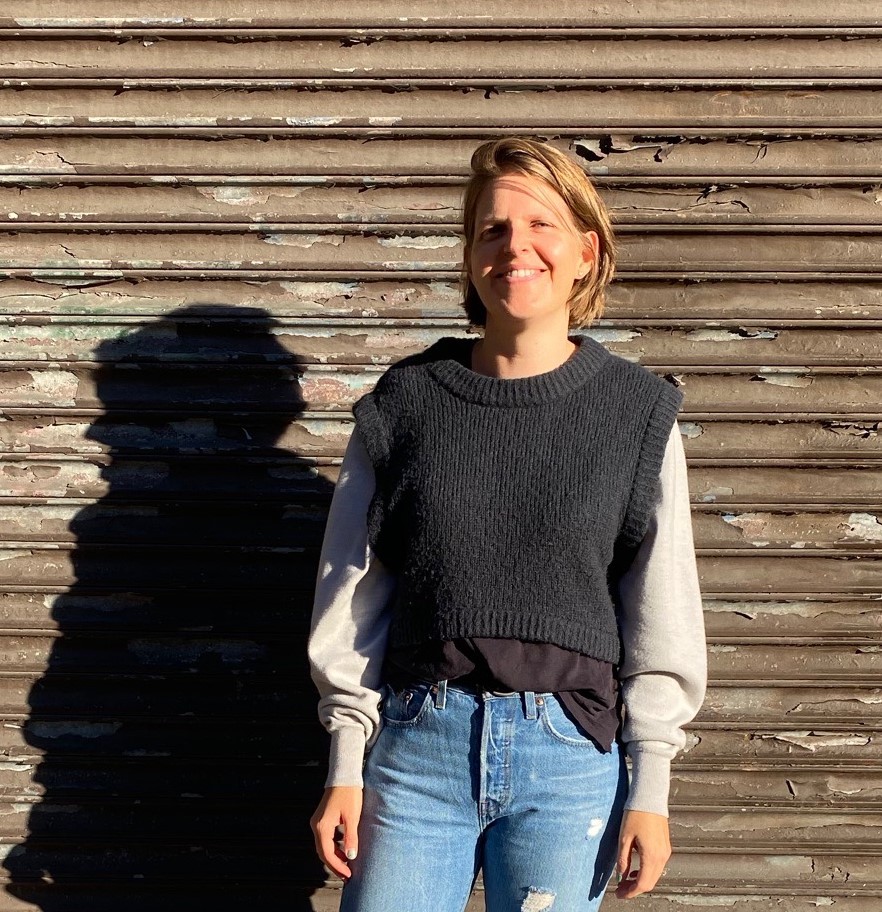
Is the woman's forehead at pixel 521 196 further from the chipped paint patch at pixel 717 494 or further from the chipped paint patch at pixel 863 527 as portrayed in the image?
the chipped paint patch at pixel 863 527

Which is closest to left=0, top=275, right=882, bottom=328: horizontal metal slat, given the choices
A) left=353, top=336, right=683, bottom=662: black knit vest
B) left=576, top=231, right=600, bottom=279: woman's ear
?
left=576, top=231, right=600, bottom=279: woman's ear

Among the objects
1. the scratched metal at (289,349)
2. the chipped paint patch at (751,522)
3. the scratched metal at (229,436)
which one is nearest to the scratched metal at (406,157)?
the scratched metal at (289,349)

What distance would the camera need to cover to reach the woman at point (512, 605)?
1.74 meters

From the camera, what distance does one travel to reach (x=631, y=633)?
6.13 feet

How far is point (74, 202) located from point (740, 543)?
2015 mm

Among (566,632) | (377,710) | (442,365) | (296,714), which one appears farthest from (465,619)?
(296,714)

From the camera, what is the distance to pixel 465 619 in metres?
1.77

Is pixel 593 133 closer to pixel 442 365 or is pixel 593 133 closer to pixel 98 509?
pixel 442 365

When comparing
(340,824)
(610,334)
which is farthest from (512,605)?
(610,334)

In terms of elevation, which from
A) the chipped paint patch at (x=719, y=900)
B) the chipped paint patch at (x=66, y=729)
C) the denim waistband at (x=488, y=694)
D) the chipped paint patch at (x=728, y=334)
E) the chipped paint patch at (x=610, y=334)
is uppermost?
the chipped paint patch at (x=728, y=334)

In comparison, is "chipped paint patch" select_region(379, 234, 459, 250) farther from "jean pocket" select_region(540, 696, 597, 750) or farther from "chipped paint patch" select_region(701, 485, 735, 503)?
"jean pocket" select_region(540, 696, 597, 750)

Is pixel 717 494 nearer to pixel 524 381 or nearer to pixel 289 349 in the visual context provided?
pixel 524 381

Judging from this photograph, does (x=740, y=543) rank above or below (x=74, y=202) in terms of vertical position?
below

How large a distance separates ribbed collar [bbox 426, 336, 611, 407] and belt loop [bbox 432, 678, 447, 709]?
523 millimetres
